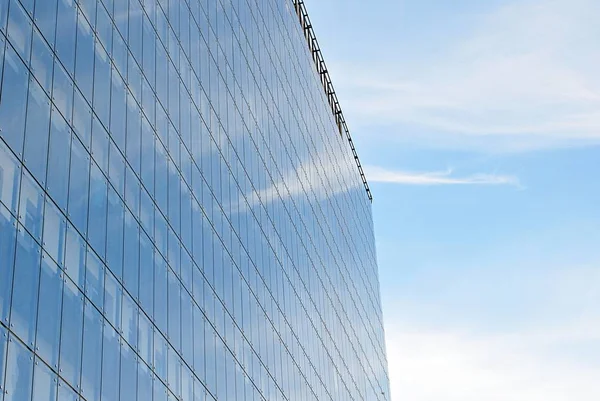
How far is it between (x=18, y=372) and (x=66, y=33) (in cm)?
1046

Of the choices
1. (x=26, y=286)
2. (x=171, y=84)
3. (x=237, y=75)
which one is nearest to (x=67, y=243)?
(x=26, y=286)

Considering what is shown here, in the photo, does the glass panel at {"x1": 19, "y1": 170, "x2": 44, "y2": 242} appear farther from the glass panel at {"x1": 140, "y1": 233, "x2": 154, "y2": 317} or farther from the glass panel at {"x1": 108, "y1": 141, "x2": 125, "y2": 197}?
the glass panel at {"x1": 140, "y1": 233, "x2": 154, "y2": 317}

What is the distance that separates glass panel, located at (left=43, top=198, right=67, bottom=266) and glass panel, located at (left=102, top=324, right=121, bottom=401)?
3.11m

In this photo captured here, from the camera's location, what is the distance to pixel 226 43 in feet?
162

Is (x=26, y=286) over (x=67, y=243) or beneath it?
beneath

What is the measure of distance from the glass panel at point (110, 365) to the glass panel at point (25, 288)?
4047mm

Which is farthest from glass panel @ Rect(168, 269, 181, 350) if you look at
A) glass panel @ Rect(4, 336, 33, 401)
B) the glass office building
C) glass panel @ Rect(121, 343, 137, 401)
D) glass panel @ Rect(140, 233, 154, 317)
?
glass panel @ Rect(4, 336, 33, 401)

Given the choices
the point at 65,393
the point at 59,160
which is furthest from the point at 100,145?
the point at 65,393

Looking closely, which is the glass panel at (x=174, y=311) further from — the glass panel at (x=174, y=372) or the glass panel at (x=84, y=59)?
the glass panel at (x=84, y=59)

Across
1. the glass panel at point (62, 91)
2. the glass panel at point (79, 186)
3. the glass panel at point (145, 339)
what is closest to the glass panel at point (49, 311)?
the glass panel at point (79, 186)

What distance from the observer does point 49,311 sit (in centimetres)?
2309

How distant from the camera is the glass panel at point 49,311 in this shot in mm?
22572

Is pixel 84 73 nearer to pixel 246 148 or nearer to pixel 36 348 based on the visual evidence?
pixel 36 348

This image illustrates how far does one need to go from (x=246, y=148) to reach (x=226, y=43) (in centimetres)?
544
